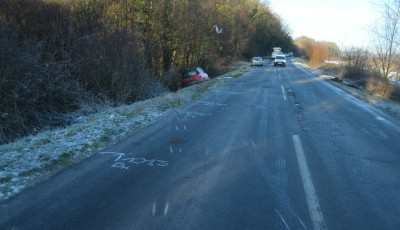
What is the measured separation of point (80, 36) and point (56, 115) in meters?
3.60

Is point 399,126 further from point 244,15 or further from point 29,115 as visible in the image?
point 244,15

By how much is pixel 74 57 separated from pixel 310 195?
9.84m

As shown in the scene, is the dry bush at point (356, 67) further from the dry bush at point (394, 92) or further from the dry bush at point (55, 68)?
the dry bush at point (55, 68)

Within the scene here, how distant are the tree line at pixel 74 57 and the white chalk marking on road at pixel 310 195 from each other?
7.27 meters

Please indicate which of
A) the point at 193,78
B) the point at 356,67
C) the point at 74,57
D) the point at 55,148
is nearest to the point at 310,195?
the point at 55,148

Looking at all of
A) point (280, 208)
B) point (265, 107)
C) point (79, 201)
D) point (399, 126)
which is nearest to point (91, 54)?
point (265, 107)

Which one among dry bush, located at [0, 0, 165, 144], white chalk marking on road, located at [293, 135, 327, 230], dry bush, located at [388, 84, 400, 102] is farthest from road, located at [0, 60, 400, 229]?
dry bush, located at [388, 84, 400, 102]

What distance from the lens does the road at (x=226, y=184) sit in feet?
10.7

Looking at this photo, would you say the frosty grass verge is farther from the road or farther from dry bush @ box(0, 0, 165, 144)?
dry bush @ box(0, 0, 165, 144)

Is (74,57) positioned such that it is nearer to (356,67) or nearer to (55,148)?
(55,148)

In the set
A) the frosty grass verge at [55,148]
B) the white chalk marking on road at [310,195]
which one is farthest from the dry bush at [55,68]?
the white chalk marking on road at [310,195]

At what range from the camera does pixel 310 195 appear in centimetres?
391

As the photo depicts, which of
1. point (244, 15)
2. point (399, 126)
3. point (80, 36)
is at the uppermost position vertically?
point (244, 15)

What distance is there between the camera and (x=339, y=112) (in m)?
10.1
